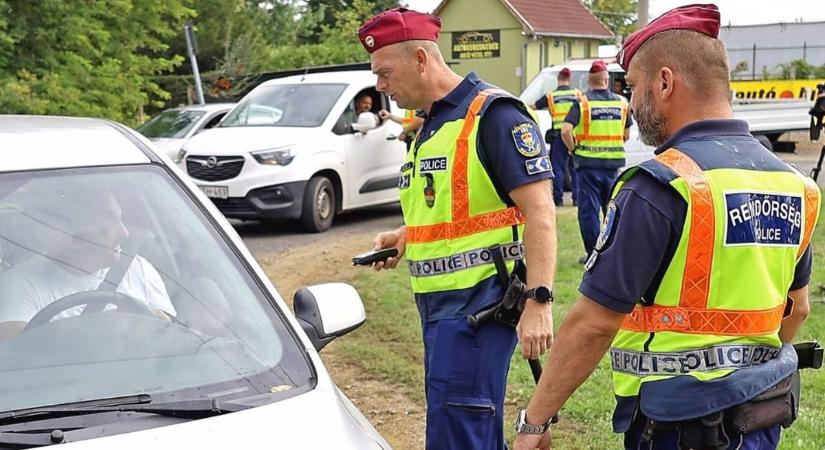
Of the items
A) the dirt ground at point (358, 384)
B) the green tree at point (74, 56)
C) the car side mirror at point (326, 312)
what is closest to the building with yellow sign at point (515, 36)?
the green tree at point (74, 56)

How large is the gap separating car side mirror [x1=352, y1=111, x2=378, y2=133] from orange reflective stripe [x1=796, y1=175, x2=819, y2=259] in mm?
9225

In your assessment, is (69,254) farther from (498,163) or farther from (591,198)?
(591,198)

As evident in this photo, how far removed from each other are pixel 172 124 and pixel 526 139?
12.2 meters

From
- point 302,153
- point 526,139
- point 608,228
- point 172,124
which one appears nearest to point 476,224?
point 526,139

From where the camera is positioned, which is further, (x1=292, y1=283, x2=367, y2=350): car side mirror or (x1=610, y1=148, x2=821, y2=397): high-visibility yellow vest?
(x1=292, y1=283, x2=367, y2=350): car side mirror

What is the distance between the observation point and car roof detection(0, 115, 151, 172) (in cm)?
299

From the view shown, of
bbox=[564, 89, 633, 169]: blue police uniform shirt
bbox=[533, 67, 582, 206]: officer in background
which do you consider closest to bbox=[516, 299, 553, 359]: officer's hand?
bbox=[564, 89, 633, 169]: blue police uniform shirt

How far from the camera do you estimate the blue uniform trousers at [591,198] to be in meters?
8.62

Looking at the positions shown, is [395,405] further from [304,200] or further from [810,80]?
[810,80]

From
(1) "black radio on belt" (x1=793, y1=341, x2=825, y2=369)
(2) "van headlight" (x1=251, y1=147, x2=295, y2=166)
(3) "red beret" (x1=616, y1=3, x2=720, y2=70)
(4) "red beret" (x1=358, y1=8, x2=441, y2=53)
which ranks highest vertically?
(4) "red beret" (x1=358, y1=8, x2=441, y2=53)

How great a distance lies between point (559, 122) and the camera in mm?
11922

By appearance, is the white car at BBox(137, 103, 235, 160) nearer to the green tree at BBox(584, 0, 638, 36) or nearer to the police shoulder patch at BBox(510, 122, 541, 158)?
the police shoulder patch at BBox(510, 122, 541, 158)

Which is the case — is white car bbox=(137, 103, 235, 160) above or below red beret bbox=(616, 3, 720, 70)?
below

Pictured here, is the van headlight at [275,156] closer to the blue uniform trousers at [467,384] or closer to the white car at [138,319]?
the white car at [138,319]
